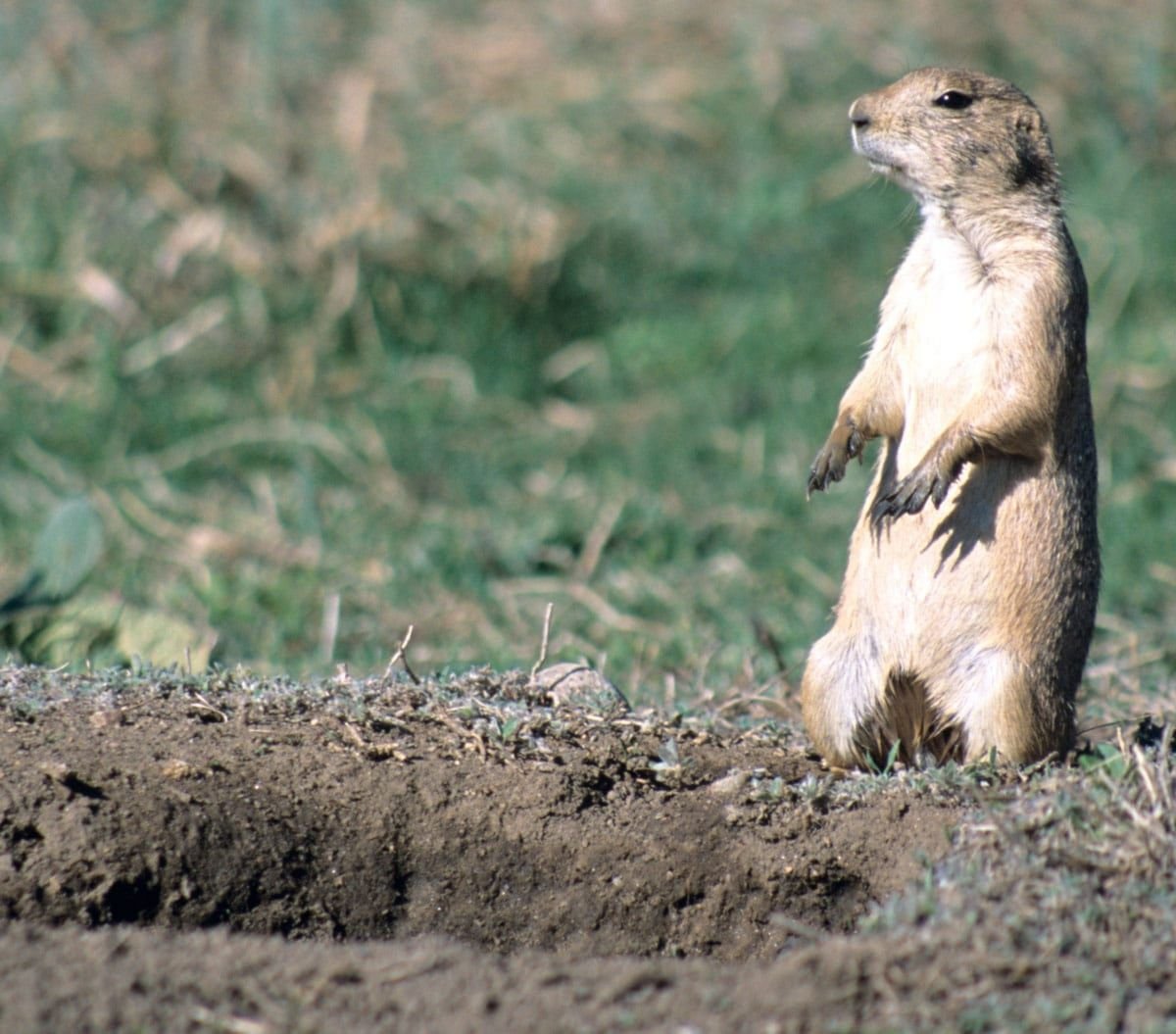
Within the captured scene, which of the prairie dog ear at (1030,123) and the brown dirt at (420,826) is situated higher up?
the prairie dog ear at (1030,123)

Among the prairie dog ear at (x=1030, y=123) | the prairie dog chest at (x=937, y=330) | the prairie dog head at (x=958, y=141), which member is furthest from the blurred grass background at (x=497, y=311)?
the prairie dog ear at (x=1030, y=123)

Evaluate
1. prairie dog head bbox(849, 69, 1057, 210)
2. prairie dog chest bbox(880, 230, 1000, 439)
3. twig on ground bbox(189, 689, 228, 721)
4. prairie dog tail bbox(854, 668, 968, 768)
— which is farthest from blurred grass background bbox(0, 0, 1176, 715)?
prairie dog head bbox(849, 69, 1057, 210)

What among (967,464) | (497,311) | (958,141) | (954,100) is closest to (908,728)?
(967,464)

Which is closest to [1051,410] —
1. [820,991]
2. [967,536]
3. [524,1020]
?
[967,536]

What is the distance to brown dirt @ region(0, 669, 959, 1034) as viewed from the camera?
3.10m

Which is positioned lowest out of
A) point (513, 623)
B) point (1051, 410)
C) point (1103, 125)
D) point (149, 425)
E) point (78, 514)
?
point (149, 425)

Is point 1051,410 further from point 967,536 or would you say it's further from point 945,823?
point 945,823

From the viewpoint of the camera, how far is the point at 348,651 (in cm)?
514

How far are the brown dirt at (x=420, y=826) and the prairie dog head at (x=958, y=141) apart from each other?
4.41 feet

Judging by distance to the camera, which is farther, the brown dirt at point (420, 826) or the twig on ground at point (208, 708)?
the twig on ground at point (208, 708)

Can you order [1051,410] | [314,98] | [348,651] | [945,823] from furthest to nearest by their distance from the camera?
[314,98] → [348,651] → [1051,410] → [945,823]

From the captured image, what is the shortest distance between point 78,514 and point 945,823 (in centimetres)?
269

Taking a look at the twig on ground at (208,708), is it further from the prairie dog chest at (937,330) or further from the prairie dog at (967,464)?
the prairie dog chest at (937,330)

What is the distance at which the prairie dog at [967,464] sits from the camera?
3473mm
